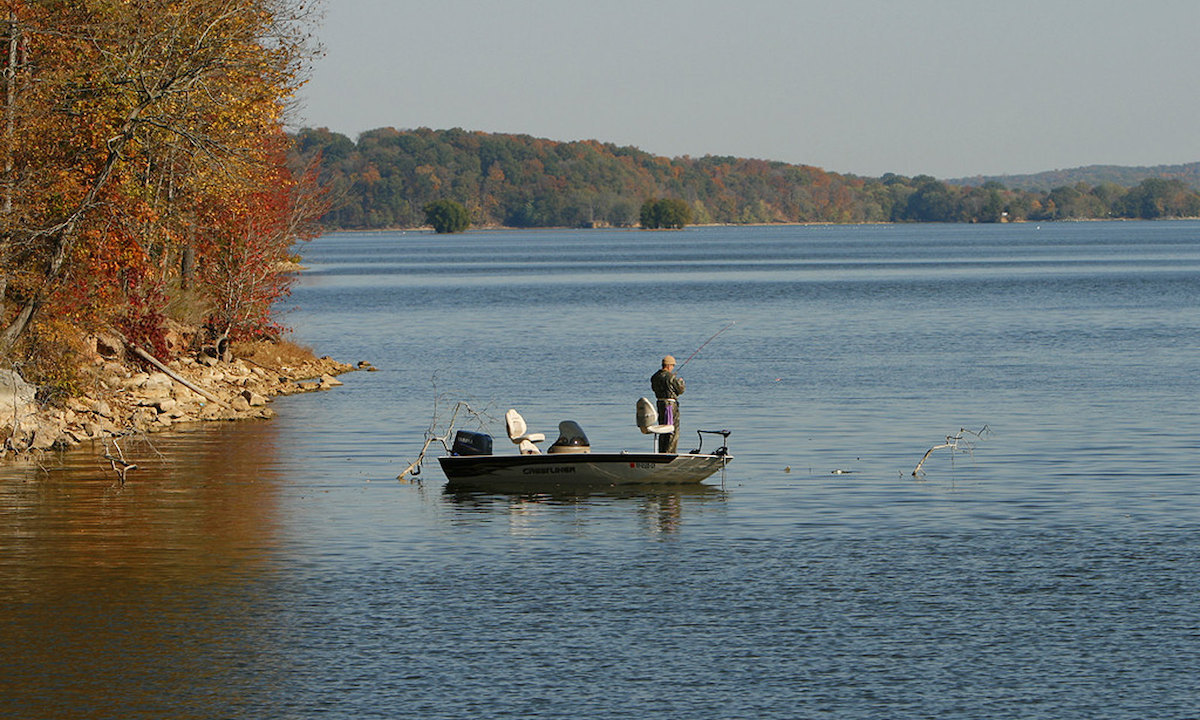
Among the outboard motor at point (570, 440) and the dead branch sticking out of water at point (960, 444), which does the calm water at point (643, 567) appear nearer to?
the dead branch sticking out of water at point (960, 444)

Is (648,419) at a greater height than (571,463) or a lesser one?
greater

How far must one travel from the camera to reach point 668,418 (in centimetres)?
2938

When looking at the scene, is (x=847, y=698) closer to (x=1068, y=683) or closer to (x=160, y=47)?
(x=1068, y=683)

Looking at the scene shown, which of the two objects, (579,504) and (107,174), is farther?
(107,174)

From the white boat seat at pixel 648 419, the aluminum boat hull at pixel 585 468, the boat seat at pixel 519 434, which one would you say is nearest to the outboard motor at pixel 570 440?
the aluminum boat hull at pixel 585 468

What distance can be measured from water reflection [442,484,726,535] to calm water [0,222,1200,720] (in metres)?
0.11

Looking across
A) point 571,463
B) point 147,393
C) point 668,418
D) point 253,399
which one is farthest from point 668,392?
point 253,399

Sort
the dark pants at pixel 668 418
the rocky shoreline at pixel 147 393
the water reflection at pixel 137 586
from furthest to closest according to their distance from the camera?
the rocky shoreline at pixel 147 393
the dark pants at pixel 668 418
the water reflection at pixel 137 586

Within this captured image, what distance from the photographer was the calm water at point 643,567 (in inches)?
643

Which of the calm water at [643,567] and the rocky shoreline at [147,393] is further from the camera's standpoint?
the rocky shoreline at [147,393]

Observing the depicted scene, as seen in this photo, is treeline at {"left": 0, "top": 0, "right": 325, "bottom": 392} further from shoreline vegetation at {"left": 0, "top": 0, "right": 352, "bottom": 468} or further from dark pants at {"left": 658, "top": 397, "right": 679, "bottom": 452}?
dark pants at {"left": 658, "top": 397, "right": 679, "bottom": 452}

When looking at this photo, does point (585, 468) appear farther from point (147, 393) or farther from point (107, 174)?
point (147, 393)

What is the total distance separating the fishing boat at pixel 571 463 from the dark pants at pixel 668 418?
201mm

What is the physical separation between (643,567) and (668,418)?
739 centimetres
